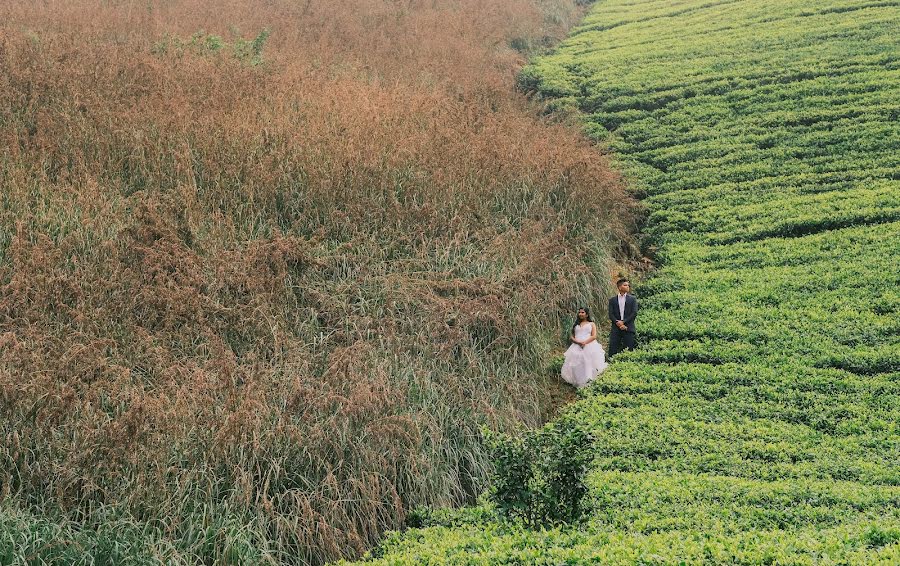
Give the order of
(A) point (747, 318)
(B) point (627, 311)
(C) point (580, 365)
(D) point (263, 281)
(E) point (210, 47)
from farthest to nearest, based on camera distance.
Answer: (E) point (210, 47) < (A) point (747, 318) < (B) point (627, 311) < (C) point (580, 365) < (D) point (263, 281)

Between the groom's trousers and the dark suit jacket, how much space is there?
7 cm

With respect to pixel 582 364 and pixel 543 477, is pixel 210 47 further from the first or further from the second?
pixel 543 477

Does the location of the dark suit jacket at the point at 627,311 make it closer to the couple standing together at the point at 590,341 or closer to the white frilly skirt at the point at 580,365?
the couple standing together at the point at 590,341

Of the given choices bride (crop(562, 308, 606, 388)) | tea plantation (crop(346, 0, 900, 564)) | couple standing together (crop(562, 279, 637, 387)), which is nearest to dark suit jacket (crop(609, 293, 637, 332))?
couple standing together (crop(562, 279, 637, 387))

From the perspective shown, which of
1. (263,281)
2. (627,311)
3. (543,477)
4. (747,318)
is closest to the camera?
(543,477)

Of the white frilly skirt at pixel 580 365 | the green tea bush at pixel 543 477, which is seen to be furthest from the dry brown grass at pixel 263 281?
the green tea bush at pixel 543 477

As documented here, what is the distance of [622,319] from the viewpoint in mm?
12000

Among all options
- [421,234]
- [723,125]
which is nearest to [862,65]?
[723,125]

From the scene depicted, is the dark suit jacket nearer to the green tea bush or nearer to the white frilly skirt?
the white frilly skirt

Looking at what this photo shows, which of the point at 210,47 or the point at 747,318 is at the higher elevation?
the point at 210,47

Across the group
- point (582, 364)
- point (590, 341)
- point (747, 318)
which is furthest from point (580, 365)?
point (747, 318)

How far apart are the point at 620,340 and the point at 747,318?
187 centimetres

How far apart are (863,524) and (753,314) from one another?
5.72 metres

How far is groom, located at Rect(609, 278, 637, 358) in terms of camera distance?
11.9 m
